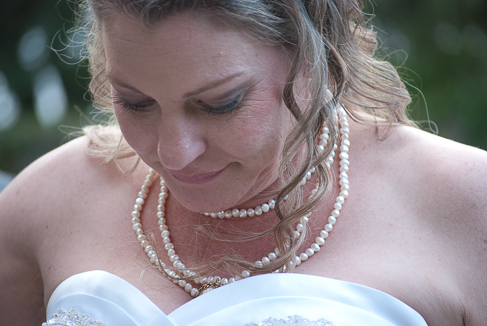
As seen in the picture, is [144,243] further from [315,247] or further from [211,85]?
[211,85]

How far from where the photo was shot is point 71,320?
145cm

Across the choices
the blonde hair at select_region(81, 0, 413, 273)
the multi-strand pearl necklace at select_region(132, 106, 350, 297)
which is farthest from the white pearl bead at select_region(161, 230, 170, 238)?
the blonde hair at select_region(81, 0, 413, 273)

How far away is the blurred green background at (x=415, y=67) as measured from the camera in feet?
15.2

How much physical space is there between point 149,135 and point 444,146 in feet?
2.90

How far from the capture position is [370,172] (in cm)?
158

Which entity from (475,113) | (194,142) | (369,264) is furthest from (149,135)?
(475,113)

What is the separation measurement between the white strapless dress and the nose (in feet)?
1.27

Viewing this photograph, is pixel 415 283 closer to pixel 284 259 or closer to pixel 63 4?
pixel 284 259

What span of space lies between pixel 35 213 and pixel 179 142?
0.89 m

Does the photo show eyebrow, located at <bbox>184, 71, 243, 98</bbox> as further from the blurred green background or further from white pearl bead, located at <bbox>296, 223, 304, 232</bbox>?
the blurred green background

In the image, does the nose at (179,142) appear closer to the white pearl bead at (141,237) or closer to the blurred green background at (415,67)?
the white pearl bead at (141,237)

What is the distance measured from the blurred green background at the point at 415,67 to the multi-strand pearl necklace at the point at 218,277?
3085 mm

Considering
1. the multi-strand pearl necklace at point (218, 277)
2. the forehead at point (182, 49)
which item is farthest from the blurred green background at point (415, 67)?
the forehead at point (182, 49)

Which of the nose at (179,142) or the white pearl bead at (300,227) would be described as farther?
the white pearl bead at (300,227)
